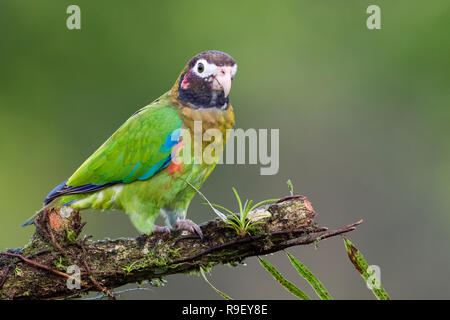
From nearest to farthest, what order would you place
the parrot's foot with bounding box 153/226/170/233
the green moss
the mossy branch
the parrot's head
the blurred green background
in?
1. the mossy branch
2. the green moss
3. the parrot's foot with bounding box 153/226/170/233
4. the parrot's head
5. the blurred green background

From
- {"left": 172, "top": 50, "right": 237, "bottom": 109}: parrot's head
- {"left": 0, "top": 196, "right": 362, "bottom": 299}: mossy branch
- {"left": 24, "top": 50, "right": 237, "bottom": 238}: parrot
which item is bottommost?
{"left": 0, "top": 196, "right": 362, "bottom": 299}: mossy branch

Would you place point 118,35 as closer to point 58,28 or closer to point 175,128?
point 58,28

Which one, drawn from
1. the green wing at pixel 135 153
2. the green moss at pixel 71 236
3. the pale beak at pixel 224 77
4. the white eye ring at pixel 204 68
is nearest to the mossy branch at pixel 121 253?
the green moss at pixel 71 236

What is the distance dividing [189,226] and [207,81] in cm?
156

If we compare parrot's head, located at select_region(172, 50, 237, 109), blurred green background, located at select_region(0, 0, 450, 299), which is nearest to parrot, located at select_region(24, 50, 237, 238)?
parrot's head, located at select_region(172, 50, 237, 109)

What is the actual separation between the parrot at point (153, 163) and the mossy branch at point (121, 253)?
27.2 inches

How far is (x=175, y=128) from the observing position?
548 centimetres

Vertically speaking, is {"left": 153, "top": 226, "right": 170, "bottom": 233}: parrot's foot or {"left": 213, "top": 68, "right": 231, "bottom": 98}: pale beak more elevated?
{"left": 213, "top": 68, "right": 231, "bottom": 98}: pale beak

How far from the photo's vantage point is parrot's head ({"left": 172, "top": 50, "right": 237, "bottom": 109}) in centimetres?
547

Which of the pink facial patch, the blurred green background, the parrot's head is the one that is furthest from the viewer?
the blurred green background

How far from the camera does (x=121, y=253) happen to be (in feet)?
14.6

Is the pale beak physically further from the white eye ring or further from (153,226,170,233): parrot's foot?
(153,226,170,233): parrot's foot

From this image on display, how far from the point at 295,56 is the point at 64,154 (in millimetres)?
6114

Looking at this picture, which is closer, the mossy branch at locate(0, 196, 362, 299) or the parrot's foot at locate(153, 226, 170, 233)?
the mossy branch at locate(0, 196, 362, 299)
